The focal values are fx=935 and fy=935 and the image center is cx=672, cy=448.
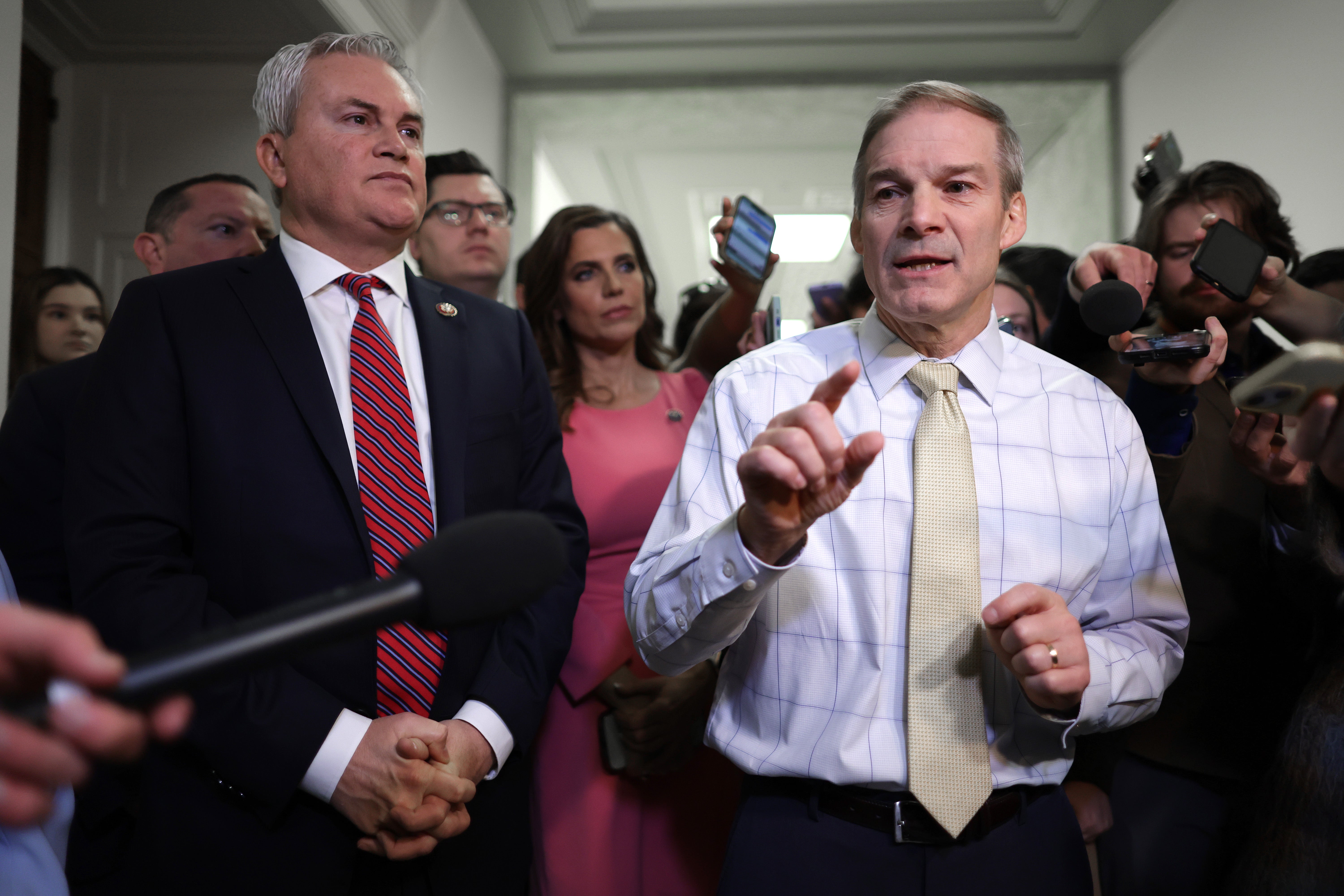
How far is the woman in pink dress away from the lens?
Answer: 190cm

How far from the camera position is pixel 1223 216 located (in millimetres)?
1939

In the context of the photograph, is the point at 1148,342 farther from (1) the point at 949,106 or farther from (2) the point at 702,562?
(2) the point at 702,562

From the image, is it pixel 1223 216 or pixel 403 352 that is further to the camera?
pixel 1223 216

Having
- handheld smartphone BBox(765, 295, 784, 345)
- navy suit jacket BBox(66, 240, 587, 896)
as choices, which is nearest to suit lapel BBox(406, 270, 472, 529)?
navy suit jacket BBox(66, 240, 587, 896)

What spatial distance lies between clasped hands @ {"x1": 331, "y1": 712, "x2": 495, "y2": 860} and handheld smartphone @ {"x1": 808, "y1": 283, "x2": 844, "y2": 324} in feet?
5.81

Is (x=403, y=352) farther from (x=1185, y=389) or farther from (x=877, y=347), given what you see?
(x=1185, y=389)

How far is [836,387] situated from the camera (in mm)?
977

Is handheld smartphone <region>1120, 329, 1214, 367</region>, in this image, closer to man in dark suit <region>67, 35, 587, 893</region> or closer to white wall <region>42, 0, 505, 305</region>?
man in dark suit <region>67, 35, 587, 893</region>

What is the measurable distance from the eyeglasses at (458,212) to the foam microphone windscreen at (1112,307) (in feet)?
5.62

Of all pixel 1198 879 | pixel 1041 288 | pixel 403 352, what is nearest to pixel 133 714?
pixel 403 352

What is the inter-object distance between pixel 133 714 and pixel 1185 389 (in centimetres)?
161

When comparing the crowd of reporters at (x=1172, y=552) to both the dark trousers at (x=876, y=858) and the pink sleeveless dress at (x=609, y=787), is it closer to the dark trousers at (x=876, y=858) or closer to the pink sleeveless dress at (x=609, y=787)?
the pink sleeveless dress at (x=609, y=787)

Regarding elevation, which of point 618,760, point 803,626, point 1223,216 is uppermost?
point 1223,216

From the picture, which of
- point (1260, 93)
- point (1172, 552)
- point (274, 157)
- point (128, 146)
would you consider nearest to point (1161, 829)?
point (1172, 552)
